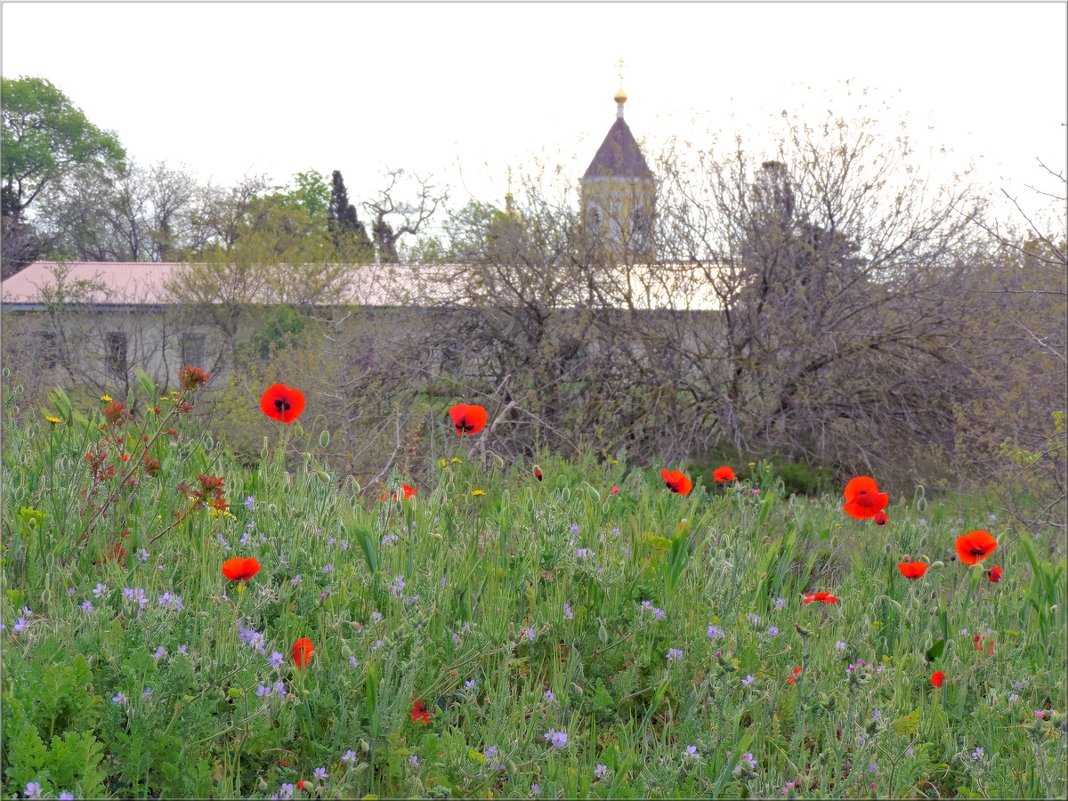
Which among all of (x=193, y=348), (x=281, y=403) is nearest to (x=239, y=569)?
(x=281, y=403)

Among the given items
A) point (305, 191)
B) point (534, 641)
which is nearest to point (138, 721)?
point (534, 641)

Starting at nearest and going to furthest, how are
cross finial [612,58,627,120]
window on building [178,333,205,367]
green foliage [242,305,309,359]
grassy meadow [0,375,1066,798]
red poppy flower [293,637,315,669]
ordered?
grassy meadow [0,375,1066,798] → red poppy flower [293,637,315,669] → cross finial [612,58,627,120] → window on building [178,333,205,367] → green foliage [242,305,309,359]

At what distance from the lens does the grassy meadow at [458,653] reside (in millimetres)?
2162

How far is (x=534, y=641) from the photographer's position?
2834 millimetres

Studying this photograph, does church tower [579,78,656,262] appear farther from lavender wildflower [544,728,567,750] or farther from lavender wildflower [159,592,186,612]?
lavender wildflower [544,728,567,750]

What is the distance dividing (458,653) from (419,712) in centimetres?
25

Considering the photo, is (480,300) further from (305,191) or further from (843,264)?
(305,191)

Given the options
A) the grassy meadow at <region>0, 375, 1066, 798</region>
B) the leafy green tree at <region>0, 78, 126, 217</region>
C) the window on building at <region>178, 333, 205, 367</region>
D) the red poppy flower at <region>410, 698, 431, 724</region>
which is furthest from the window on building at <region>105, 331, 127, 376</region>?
the leafy green tree at <region>0, 78, 126, 217</region>

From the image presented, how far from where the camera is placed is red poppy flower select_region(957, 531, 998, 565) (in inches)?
134

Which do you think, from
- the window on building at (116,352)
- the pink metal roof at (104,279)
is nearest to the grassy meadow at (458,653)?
the window on building at (116,352)

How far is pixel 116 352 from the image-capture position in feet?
45.1

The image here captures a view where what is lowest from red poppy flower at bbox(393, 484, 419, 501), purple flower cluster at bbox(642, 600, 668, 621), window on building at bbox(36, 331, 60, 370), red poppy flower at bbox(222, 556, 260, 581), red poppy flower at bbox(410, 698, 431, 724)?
red poppy flower at bbox(410, 698, 431, 724)

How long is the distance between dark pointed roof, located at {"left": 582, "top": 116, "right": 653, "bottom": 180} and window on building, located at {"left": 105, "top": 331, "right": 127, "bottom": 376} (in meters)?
6.71

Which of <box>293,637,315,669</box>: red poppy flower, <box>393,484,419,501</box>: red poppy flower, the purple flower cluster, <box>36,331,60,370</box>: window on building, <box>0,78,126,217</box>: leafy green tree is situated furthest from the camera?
<box>0,78,126,217</box>: leafy green tree
